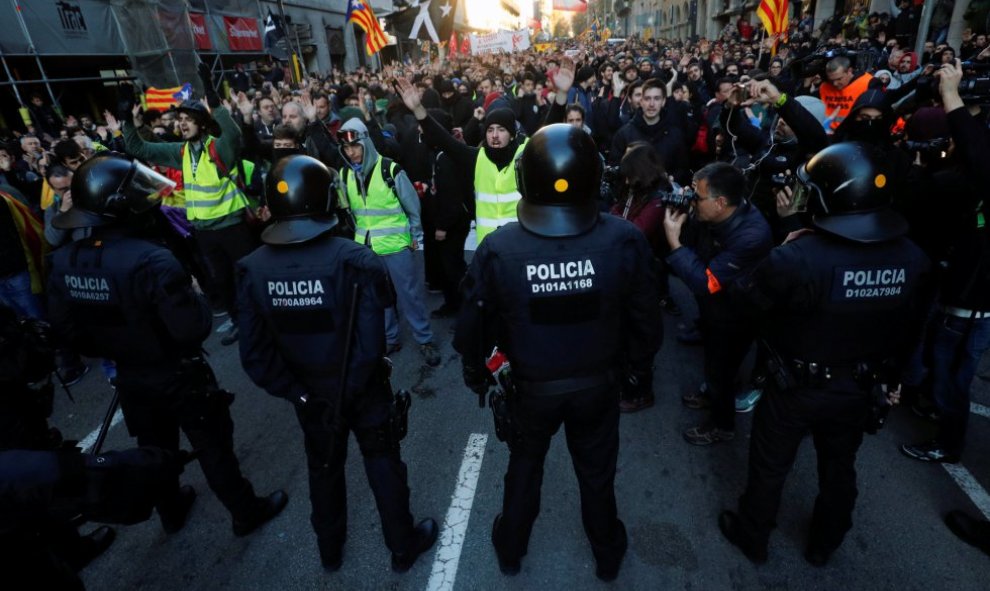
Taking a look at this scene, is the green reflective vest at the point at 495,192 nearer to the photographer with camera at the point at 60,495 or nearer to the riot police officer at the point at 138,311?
the riot police officer at the point at 138,311

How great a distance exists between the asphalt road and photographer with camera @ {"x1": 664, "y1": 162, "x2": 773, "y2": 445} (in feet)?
2.44

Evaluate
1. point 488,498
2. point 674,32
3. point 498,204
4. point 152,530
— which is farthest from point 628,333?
point 674,32

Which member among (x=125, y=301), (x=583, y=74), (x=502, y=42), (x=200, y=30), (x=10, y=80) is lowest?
(x=125, y=301)

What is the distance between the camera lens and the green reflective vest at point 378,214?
4.38m

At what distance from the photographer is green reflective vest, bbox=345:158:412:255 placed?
4379 mm

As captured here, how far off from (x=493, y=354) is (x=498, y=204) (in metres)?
1.89

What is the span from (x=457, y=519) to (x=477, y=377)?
1210mm

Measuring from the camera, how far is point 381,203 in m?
4.41

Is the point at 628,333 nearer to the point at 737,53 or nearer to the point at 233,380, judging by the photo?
the point at 233,380

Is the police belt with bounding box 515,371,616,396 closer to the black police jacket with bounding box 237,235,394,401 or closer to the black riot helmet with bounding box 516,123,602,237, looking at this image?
the black riot helmet with bounding box 516,123,602,237

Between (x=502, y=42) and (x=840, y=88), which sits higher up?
(x=502, y=42)

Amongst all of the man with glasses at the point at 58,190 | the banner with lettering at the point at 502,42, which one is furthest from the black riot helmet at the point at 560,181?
the banner with lettering at the point at 502,42

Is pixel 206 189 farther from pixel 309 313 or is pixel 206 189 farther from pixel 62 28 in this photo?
pixel 62 28

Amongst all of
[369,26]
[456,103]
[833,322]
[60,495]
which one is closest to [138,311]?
[60,495]
